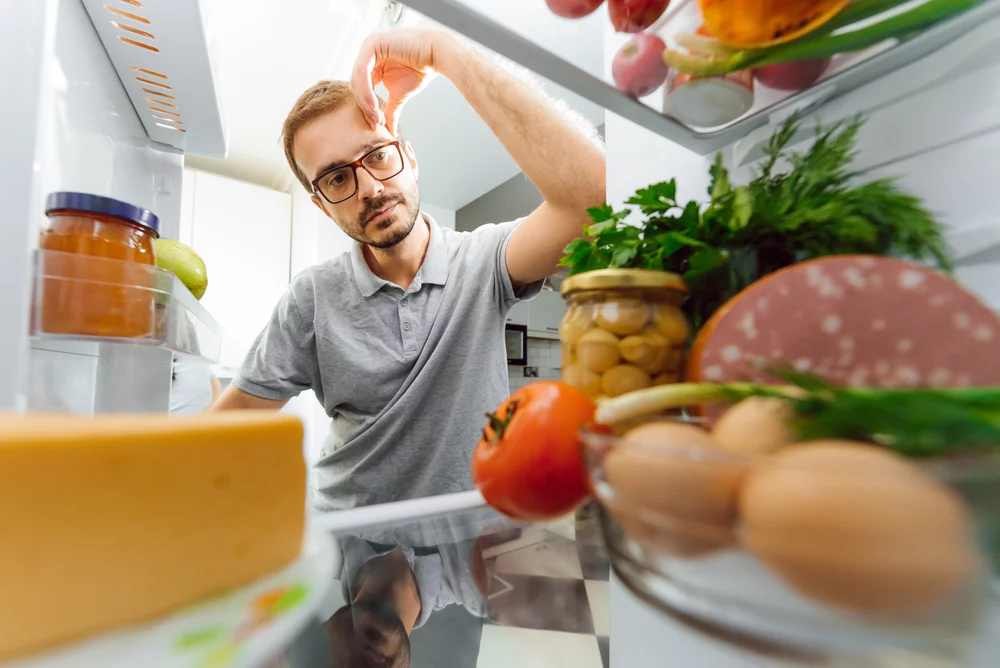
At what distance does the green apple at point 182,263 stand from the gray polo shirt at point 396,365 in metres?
0.50

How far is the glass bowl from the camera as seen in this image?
140 mm

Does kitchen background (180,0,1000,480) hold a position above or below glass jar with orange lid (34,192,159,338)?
above

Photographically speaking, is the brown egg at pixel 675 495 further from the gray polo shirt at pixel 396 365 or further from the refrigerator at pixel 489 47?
the gray polo shirt at pixel 396 365

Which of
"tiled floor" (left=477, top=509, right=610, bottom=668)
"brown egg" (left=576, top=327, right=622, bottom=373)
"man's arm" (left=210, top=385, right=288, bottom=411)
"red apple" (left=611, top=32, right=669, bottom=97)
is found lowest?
"tiled floor" (left=477, top=509, right=610, bottom=668)

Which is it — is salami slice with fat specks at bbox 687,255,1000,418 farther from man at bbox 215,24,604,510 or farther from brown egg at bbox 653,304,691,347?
man at bbox 215,24,604,510

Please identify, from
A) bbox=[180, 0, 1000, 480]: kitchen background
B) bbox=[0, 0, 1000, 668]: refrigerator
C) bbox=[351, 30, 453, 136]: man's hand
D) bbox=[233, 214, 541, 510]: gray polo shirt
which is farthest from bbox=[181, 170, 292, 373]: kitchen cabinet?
bbox=[351, 30, 453, 136]: man's hand

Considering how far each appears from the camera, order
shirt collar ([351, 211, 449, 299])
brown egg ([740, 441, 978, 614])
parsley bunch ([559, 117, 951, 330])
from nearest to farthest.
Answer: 1. brown egg ([740, 441, 978, 614])
2. parsley bunch ([559, 117, 951, 330])
3. shirt collar ([351, 211, 449, 299])

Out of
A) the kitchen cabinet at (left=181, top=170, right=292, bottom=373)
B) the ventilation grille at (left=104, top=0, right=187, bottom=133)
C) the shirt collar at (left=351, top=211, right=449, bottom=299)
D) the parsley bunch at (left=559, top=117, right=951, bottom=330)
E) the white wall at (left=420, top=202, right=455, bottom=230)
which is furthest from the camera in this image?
the white wall at (left=420, top=202, right=455, bottom=230)

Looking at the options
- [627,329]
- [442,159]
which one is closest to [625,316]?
[627,329]

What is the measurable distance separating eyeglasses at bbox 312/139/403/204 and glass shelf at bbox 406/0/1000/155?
88 centimetres

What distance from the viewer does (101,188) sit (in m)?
0.70

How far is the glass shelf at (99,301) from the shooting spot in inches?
18.4

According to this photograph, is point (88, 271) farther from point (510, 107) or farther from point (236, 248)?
point (236, 248)

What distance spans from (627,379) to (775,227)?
141 mm
